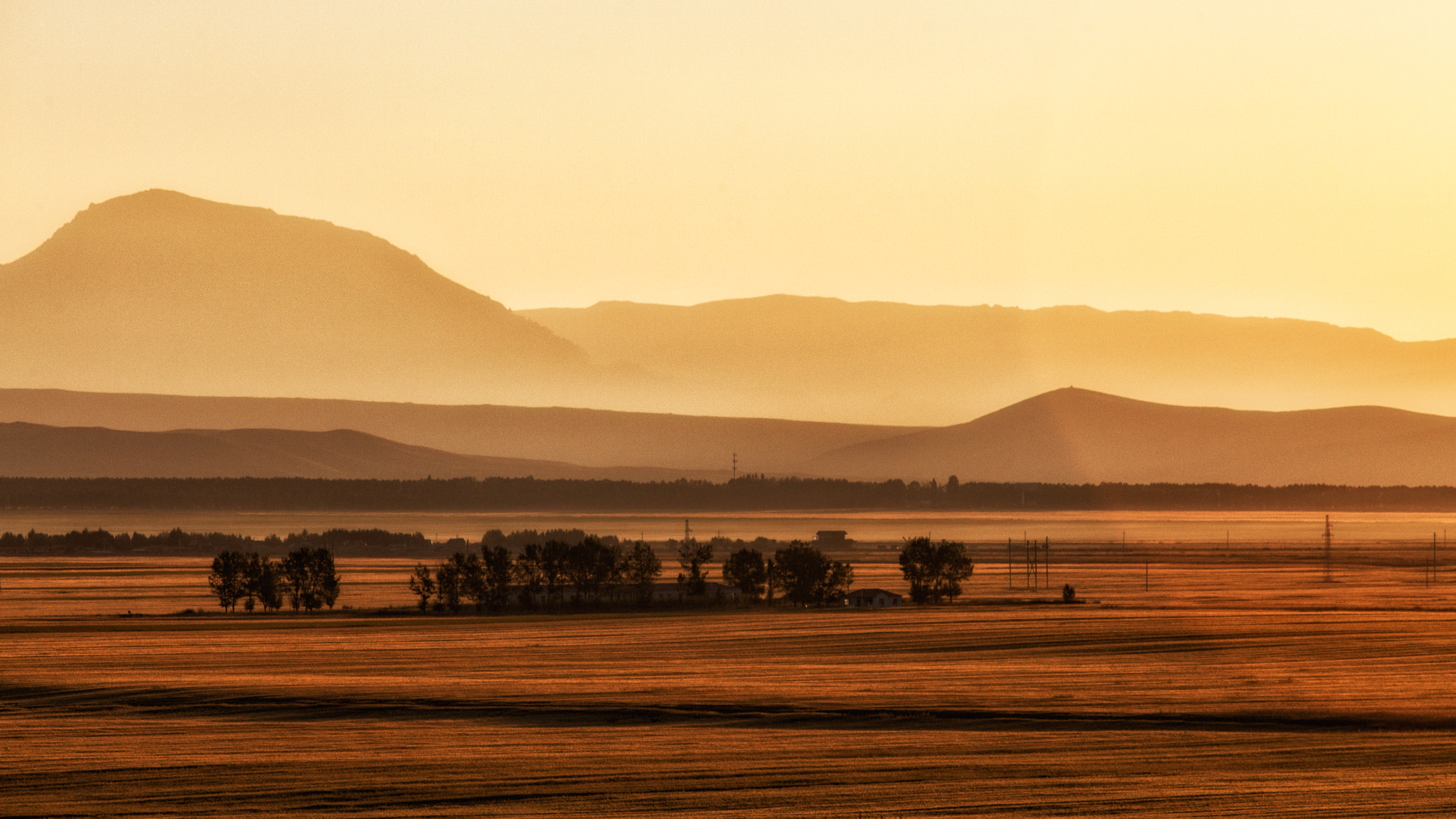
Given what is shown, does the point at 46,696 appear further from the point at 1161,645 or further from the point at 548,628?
the point at 1161,645

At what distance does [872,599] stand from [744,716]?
6308 centimetres

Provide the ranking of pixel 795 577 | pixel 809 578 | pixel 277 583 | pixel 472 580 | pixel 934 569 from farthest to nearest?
pixel 934 569
pixel 795 577
pixel 277 583
pixel 809 578
pixel 472 580

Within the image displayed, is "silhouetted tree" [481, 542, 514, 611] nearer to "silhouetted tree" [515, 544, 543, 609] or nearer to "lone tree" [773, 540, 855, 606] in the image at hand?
"silhouetted tree" [515, 544, 543, 609]

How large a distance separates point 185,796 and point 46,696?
67.4 ft

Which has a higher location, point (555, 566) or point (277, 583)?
point (555, 566)

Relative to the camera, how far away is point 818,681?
5466cm

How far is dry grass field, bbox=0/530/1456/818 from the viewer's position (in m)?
33.8

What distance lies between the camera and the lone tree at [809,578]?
109625mm

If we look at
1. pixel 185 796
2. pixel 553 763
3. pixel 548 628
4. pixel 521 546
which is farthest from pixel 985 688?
pixel 521 546

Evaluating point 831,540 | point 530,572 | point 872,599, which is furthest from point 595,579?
point 831,540

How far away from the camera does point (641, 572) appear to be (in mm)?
112750

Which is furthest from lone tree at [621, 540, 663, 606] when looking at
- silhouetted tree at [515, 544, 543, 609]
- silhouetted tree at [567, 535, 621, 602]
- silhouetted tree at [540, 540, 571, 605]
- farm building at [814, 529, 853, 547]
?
farm building at [814, 529, 853, 547]

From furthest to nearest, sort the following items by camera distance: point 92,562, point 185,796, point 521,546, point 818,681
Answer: point 521,546, point 92,562, point 818,681, point 185,796

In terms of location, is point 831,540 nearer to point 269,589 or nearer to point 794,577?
point 794,577
